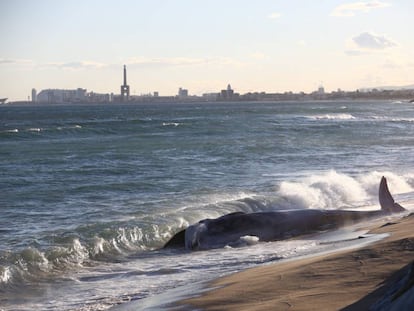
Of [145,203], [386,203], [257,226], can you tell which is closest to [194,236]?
[257,226]

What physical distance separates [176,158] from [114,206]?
13557 millimetres

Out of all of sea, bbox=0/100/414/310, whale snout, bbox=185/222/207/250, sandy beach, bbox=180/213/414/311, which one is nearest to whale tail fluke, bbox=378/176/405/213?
sea, bbox=0/100/414/310

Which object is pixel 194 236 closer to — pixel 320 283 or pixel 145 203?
pixel 145 203

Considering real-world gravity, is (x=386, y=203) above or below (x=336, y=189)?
above

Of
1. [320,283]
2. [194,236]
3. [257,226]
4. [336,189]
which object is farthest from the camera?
[336,189]

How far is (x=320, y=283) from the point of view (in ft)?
25.2

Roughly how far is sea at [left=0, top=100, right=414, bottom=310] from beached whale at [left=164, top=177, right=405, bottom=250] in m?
0.38

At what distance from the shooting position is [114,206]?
59.3ft

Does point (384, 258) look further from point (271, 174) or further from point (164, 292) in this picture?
point (271, 174)

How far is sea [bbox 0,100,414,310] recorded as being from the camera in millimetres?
10977

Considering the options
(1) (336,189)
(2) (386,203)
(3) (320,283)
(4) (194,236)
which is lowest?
(1) (336,189)

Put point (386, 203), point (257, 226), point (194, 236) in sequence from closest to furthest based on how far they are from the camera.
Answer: point (194, 236) < point (257, 226) < point (386, 203)

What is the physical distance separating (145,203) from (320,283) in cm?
1126

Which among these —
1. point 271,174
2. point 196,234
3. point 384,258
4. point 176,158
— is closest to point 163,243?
point 196,234
